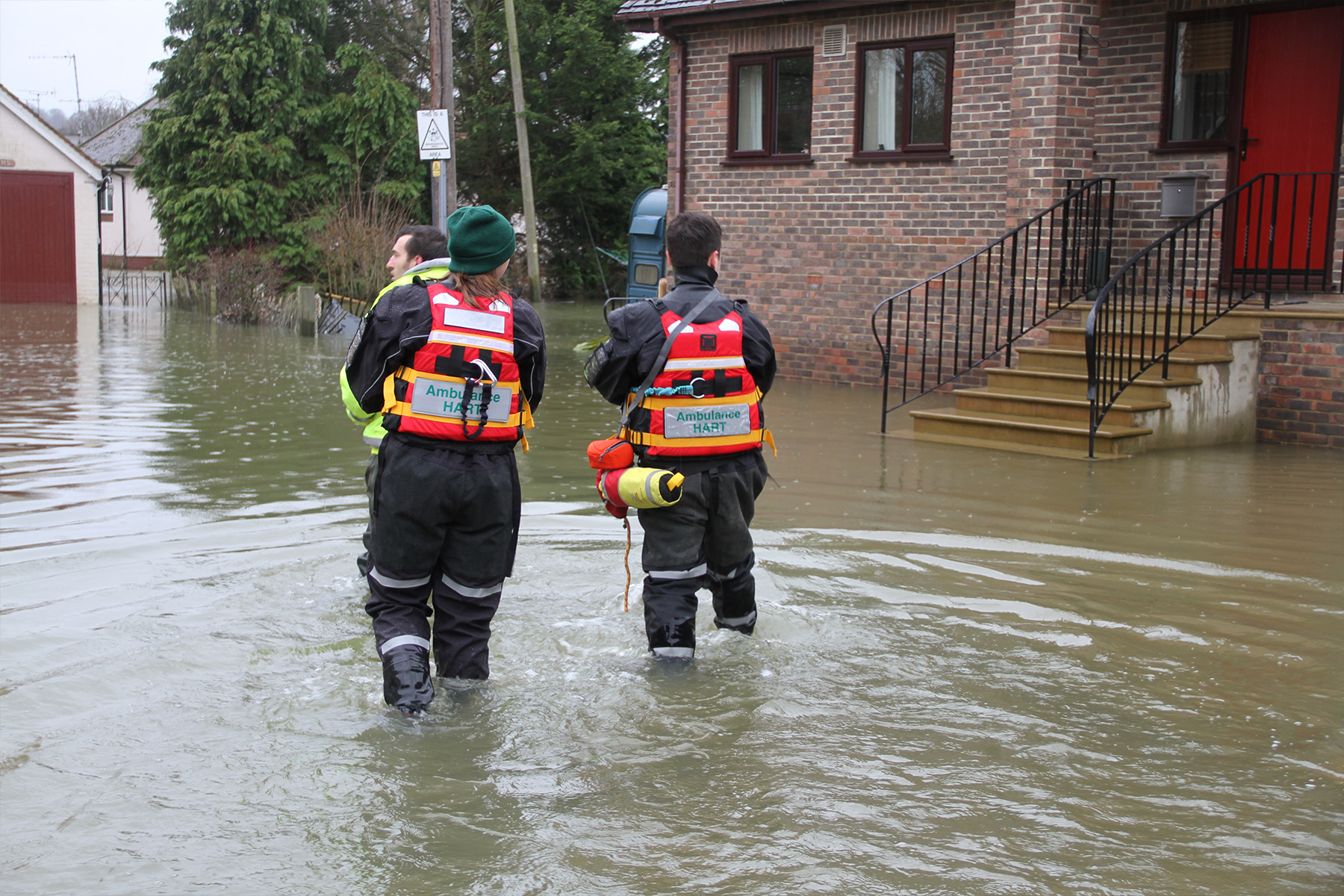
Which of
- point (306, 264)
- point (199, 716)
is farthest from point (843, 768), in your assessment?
point (306, 264)

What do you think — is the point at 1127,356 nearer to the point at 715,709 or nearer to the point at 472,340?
the point at 715,709

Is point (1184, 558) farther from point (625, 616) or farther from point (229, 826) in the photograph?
point (229, 826)

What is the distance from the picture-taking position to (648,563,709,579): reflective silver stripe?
471 centimetres

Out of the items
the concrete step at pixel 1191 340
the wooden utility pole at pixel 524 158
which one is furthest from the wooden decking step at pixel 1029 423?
the wooden utility pole at pixel 524 158

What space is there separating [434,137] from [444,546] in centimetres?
968

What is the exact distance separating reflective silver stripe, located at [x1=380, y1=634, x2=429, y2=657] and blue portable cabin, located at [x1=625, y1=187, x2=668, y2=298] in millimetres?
15551

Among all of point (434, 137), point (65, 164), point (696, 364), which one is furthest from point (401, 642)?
point (65, 164)

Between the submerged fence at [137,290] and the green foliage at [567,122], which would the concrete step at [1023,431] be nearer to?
the submerged fence at [137,290]

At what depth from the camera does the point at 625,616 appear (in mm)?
5500

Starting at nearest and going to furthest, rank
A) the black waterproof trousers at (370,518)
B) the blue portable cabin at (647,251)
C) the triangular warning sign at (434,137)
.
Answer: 1. the black waterproof trousers at (370,518)
2. the triangular warning sign at (434,137)
3. the blue portable cabin at (647,251)

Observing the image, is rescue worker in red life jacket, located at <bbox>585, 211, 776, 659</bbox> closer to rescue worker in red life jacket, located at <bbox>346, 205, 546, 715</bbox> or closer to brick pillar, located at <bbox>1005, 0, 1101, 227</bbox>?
rescue worker in red life jacket, located at <bbox>346, 205, 546, 715</bbox>

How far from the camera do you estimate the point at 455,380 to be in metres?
4.16

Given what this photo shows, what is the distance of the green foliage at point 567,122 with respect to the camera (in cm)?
3375

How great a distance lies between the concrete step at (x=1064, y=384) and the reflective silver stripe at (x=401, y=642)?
742 centimetres
